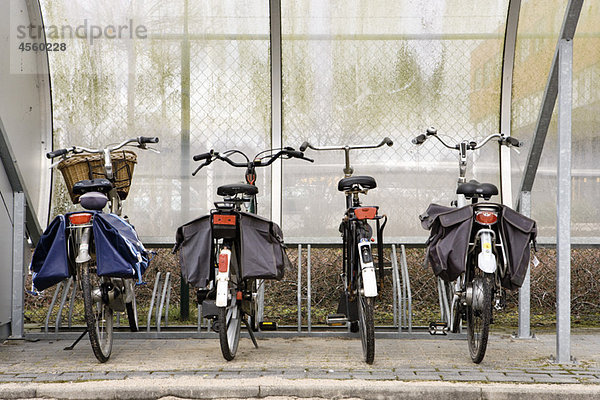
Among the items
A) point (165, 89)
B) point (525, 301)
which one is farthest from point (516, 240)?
point (165, 89)

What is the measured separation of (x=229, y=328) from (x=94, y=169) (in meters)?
1.79

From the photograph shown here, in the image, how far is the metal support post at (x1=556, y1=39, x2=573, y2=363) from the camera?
5113 millimetres

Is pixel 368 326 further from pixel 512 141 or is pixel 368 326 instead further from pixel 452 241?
pixel 512 141

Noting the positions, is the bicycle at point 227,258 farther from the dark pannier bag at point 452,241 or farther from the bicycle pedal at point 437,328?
the bicycle pedal at point 437,328

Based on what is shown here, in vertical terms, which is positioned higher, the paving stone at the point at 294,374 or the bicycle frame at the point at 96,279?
the bicycle frame at the point at 96,279

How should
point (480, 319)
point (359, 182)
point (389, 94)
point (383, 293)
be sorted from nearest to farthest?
point (480, 319)
point (359, 182)
point (389, 94)
point (383, 293)

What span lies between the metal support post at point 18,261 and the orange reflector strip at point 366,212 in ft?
9.10

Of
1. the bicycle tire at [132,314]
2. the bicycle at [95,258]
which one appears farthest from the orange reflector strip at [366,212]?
the bicycle tire at [132,314]

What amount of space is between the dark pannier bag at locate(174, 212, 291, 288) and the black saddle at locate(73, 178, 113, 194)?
64cm

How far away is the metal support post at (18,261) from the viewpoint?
6.13 metres

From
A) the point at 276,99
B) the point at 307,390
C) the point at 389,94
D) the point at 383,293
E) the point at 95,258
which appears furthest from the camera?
the point at 383,293

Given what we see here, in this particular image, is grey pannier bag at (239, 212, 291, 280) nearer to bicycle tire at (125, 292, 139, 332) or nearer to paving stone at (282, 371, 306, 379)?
paving stone at (282, 371, 306, 379)

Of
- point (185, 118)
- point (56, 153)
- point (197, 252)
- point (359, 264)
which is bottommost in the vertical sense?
point (359, 264)

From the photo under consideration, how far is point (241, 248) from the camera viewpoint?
5137 millimetres
